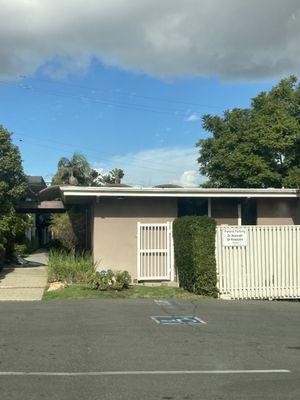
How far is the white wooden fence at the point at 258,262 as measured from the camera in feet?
50.2

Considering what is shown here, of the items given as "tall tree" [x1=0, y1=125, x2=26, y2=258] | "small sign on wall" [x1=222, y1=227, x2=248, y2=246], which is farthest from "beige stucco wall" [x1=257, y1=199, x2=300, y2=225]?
"tall tree" [x1=0, y1=125, x2=26, y2=258]

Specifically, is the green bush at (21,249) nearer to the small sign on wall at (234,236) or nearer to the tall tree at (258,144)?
the tall tree at (258,144)

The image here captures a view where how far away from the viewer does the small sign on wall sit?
15328mm

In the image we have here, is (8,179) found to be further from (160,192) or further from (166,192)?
(166,192)

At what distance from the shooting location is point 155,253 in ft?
58.6

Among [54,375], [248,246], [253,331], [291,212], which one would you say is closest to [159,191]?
[248,246]

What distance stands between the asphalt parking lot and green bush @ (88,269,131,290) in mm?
2212

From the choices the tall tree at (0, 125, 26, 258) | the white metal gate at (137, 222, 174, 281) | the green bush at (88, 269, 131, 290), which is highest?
the tall tree at (0, 125, 26, 258)

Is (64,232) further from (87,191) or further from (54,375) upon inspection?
(54,375)

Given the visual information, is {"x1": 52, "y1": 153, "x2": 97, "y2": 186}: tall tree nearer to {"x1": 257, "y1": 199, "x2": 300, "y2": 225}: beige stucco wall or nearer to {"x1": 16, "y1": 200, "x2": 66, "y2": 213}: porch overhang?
{"x1": 16, "y1": 200, "x2": 66, "y2": 213}: porch overhang

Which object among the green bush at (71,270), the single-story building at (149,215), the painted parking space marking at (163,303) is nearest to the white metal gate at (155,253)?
the single-story building at (149,215)

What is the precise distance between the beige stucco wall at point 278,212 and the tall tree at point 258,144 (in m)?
11.7

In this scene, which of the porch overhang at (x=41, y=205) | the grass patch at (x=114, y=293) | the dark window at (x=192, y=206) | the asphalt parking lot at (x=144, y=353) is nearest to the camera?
the asphalt parking lot at (x=144, y=353)

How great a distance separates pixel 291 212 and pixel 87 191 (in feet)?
23.8
